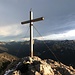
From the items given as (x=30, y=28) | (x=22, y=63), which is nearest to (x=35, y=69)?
(x=22, y=63)

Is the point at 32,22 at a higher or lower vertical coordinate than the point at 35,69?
higher

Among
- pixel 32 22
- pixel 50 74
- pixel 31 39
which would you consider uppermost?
pixel 32 22

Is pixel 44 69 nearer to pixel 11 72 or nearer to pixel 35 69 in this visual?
pixel 35 69

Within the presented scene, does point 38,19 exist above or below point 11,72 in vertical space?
above

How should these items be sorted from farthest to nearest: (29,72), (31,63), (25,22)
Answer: (25,22), (31,63), (29,72)

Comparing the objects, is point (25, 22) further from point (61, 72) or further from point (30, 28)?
point (61, 72)

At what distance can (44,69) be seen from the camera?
22281 mm

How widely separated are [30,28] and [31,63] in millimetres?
Answer: 3897

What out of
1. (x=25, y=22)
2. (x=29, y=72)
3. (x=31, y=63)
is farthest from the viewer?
(x=25, y=22)

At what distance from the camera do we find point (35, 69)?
2238 cm

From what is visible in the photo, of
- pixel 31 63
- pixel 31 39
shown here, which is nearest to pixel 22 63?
pixel 31 63

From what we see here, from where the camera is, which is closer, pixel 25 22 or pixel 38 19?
pixel 38 19

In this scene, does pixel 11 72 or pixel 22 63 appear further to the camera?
pixel 22 63

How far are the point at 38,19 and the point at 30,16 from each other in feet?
6.51
